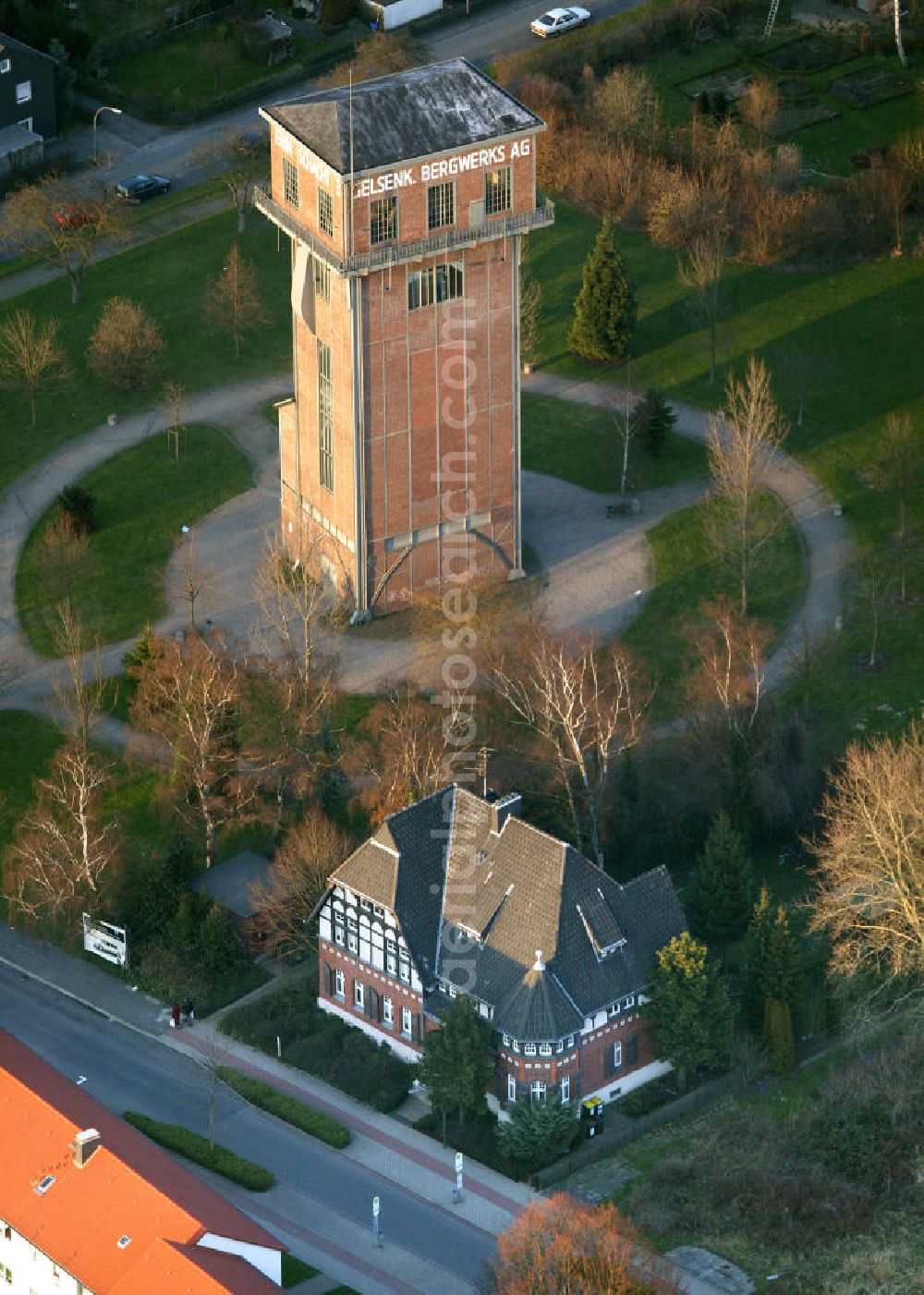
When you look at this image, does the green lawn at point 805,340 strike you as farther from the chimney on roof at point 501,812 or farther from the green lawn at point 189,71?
the chimney on roof at point 501,812

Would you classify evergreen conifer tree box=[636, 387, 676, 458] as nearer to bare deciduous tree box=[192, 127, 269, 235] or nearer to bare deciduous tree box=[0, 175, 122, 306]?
bare deciduous tree box=[192, 127, 269, 235]

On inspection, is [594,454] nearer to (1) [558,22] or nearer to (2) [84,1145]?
(1) [558,22]

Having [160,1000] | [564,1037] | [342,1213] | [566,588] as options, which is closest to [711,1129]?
[564,1037]

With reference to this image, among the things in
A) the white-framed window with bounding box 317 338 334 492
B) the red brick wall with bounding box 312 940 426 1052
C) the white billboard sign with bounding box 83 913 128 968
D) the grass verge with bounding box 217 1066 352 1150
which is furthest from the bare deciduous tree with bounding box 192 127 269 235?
the grass verge with bounding box 217 1066 352 1150

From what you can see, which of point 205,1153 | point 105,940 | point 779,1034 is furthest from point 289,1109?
point 779,1034

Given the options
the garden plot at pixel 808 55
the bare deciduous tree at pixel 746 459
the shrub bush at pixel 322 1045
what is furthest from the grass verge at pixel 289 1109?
the garden plot at pixel 808 55

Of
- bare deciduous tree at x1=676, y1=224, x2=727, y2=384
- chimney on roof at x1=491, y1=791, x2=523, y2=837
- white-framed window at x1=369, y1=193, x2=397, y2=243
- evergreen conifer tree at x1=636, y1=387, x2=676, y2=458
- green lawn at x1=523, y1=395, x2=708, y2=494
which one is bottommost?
chimney on roof at x1=491, y1=791, x2=523, y2=837

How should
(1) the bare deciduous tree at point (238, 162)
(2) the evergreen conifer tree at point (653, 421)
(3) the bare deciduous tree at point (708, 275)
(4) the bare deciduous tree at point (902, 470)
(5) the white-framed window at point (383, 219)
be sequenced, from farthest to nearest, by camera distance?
(1) the bare deciduous tree at point (238, 162), (3) the bare deciduous tree at point (708, 275), (2) the evergreen conifer tree at point (653, 421), (4) the bare deciduous tree at point (902, 470), (5) the white-framed window at point (383, 219)
